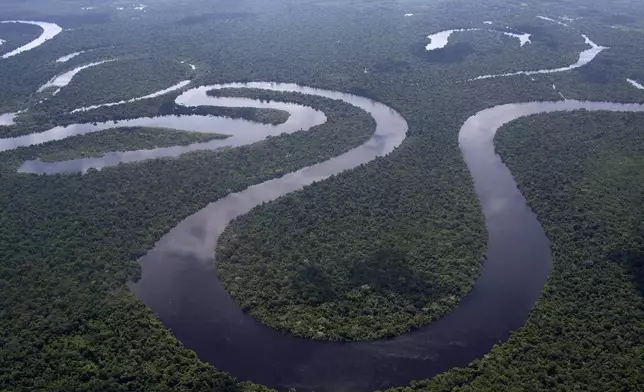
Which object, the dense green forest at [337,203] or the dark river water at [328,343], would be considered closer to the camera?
the dark river water at [328,343]

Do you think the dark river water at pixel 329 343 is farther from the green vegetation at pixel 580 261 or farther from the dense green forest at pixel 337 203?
the green vegetation at pixel 580 261

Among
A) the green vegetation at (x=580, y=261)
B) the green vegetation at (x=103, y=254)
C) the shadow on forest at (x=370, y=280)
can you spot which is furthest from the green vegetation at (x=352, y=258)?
the green vegetation at (x=103, y=254)

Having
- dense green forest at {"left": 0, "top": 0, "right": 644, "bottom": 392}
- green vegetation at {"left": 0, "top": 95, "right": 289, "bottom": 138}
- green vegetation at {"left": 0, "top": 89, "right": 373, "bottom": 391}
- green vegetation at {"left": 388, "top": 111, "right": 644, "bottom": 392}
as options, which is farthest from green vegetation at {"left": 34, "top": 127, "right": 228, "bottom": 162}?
green vegetation at {"left": 388, "top": 111, "right": 644, "bottom": 392}

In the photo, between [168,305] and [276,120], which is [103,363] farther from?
[276,120]

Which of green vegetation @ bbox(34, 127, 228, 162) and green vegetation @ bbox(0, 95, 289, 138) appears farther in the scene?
green vegetation @ bbox(0, 95, 289, 138)

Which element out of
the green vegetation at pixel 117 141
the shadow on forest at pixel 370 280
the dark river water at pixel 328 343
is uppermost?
the green vegetation at pixel 117 141

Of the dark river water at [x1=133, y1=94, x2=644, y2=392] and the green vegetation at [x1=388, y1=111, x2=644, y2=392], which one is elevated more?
the green vegetation at [x1=388, y1=111, x2=644, y2=392]

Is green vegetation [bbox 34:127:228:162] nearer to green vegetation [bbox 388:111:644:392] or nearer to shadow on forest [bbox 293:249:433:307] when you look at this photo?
shadow on forest [bbox 293:249:433:307]

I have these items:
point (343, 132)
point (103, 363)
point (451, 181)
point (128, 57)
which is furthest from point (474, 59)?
point (103, 363)
